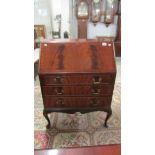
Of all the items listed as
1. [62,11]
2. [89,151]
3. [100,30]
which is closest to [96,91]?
[89,151]

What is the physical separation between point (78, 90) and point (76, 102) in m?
0.14

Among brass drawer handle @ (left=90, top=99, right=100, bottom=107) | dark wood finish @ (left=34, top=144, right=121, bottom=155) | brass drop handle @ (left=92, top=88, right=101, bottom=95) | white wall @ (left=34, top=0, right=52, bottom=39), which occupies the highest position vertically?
white wall @ (left=34, top=0, right=52, bottom=39)

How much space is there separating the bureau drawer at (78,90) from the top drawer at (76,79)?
0.05 metres

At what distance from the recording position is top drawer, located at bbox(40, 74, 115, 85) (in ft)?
5.88

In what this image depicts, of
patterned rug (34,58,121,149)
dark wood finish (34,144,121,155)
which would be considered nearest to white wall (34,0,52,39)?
patterned rug (34,58,121,149)

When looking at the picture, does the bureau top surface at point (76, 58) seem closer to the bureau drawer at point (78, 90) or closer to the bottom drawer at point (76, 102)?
the bureau drawer at point (78, 90)

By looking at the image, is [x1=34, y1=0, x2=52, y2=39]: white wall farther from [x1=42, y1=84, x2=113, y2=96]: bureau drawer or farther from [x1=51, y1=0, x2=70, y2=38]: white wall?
→ [x1=42, y1=84, x2=113, y2=96]: bureau drawer

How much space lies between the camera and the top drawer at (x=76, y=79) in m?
1.79

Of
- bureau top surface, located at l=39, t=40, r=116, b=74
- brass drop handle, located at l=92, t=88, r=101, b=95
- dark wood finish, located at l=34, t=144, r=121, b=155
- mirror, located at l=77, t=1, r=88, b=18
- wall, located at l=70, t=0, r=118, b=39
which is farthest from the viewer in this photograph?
wall, located at l=70, t=0, r=118, b=39

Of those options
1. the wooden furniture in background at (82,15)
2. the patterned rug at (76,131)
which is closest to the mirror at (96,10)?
the wooden furniture in background at (82,15)
